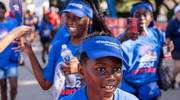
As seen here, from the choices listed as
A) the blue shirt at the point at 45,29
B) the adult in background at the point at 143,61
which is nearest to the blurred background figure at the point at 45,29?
the blue shirt at the point at 45,29

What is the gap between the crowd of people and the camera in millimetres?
1936

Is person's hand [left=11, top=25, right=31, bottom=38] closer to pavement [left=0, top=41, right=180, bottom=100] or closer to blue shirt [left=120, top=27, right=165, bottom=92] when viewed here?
blue shirt [left=120, top=27, right=165, bottom=92]

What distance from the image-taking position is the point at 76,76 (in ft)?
9.23

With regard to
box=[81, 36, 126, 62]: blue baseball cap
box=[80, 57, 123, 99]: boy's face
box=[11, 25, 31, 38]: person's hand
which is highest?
box=[81, 36, 126, 62]: blue baseball cap

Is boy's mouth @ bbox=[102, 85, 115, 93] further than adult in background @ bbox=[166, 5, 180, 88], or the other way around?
adult in background @ bbox=[166, 5, 180, 88]

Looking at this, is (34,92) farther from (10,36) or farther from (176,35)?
(10,36)

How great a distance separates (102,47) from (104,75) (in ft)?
0.60

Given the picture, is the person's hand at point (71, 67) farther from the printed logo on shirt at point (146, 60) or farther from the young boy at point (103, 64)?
the printed logo on shirt at point (146, 60)

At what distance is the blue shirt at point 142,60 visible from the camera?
3.63 metres

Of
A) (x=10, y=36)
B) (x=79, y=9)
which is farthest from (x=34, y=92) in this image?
(x=79, y=9)

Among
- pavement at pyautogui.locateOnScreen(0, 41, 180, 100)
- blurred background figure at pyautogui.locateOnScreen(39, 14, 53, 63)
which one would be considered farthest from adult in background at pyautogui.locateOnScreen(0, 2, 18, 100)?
blurred background figure at pyautogui.locateOnScreen(39, 14, 53, 63)

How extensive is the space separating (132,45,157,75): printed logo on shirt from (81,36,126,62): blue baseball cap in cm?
178

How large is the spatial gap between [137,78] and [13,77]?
2692mm

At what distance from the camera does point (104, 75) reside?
1919mm
